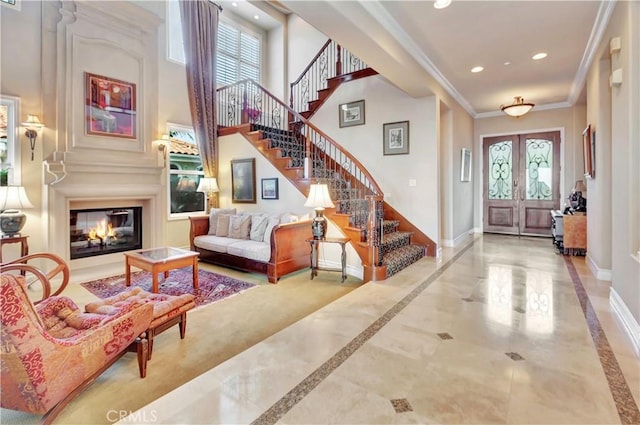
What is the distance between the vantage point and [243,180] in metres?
6.43

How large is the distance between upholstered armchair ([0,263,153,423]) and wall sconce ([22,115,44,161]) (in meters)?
3.64

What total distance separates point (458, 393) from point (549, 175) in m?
7.62

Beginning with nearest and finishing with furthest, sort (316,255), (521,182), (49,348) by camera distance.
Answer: (49,348)
(316,255)
(521,182)

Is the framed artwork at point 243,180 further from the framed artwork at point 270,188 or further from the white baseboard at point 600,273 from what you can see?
the white baseboard at point 600,273

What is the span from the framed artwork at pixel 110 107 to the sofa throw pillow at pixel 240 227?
227 centimetres

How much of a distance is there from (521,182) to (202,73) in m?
7.92

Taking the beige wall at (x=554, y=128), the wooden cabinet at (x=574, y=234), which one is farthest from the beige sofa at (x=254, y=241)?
the beige wall at (x=554, y=128)

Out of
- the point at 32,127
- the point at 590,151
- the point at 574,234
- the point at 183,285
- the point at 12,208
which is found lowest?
the point at 183,285

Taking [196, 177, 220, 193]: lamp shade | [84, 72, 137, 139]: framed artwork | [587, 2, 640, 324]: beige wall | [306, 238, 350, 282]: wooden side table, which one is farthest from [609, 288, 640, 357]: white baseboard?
[84, 72, 137, 139]: framed artwork

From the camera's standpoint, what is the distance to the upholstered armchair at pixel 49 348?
4.65 ft

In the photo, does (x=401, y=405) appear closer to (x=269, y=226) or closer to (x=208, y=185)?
(x=269, y=226)

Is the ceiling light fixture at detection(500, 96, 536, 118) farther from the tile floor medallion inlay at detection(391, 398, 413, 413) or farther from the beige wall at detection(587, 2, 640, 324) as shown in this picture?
the tile floor medallion inlay at detection(391, 398, 413, 413)

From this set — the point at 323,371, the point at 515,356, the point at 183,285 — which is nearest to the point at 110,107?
the point at 183,285

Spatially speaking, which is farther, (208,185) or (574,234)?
→ (208,185)
